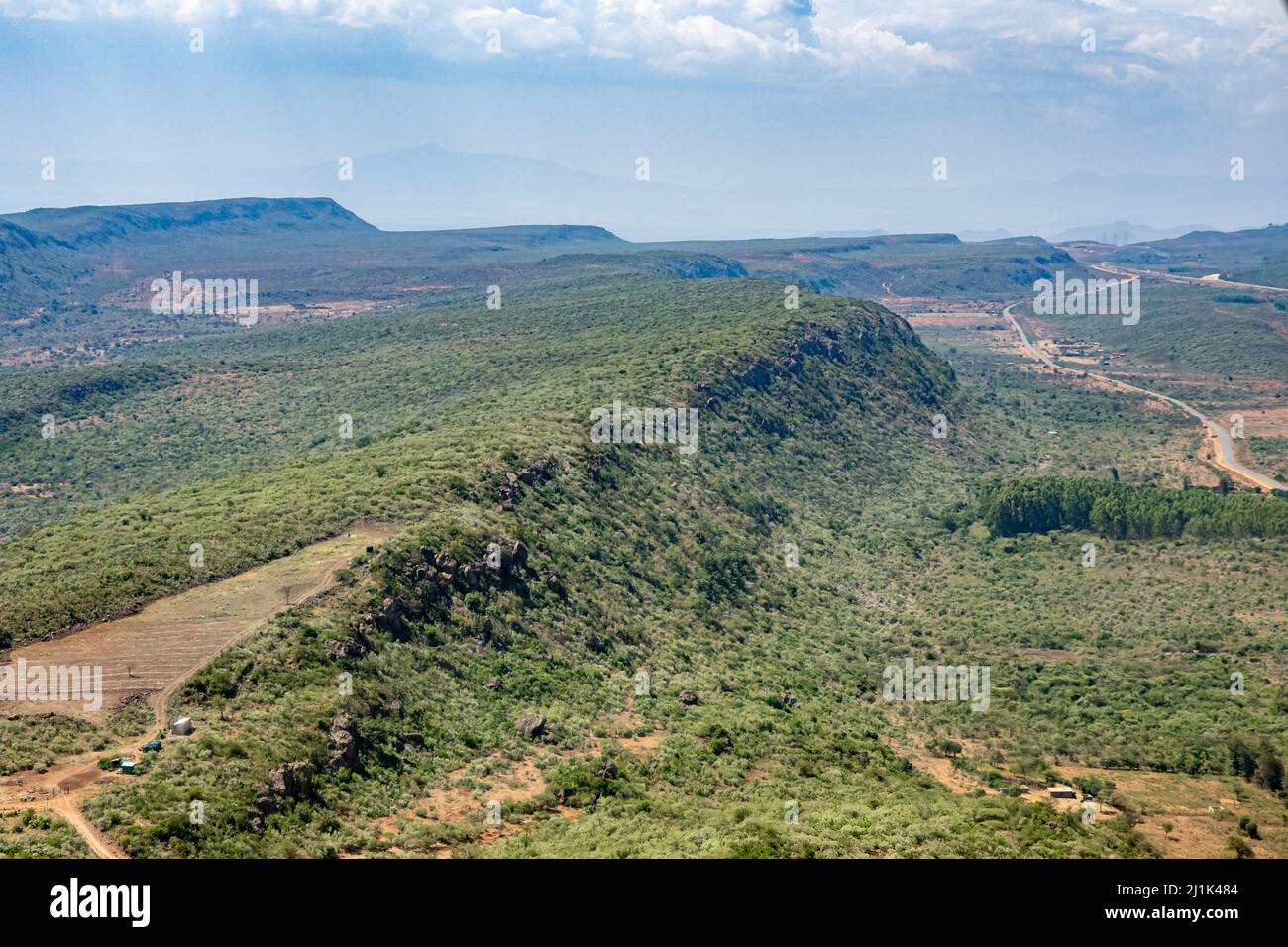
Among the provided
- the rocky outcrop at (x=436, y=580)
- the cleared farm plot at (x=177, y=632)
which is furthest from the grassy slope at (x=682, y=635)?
the cleared farm plot at (x=177, y=632)

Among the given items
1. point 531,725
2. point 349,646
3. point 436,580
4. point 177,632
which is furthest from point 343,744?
point 436,580

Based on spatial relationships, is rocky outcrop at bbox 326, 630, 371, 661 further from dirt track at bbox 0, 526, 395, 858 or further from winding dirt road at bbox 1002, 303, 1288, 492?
winding dirt road at bbox 1002, 303, 1288, 492

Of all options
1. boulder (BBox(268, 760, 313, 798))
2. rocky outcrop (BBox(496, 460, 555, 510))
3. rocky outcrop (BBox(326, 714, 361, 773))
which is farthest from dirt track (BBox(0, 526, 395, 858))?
rocky outcrop (BBox(496, 460, 555, 510))

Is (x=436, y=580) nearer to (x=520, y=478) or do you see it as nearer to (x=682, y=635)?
(x=520, y=478)

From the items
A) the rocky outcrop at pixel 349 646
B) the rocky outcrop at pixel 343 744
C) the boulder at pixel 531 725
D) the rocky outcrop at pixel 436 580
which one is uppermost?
the rocky outcrop at pixel 436 580

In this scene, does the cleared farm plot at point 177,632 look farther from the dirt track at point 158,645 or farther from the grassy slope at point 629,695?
the grassy slope at point 629,695
